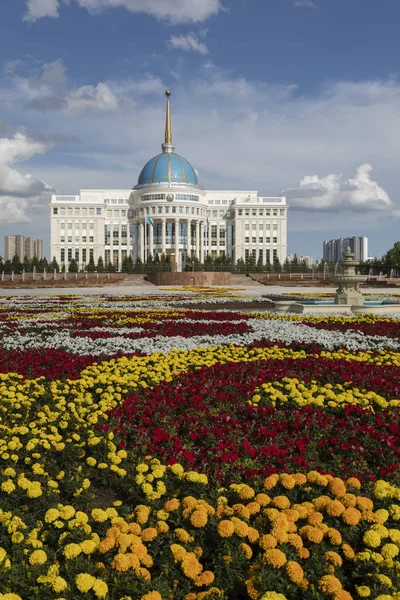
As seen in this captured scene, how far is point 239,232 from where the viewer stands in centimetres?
9462

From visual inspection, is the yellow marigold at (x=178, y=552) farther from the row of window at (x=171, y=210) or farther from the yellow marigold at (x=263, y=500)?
the row of window at (x=171, y=210)

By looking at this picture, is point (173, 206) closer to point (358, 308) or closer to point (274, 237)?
point (274, 237)

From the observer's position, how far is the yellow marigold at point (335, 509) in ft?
10.0

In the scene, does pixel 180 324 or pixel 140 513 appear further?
pixel 180 324

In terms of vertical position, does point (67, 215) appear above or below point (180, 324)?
above

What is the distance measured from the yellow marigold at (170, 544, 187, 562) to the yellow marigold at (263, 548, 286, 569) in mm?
437

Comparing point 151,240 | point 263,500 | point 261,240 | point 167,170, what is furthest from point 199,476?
point 261,240

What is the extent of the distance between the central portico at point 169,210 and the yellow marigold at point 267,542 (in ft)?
271

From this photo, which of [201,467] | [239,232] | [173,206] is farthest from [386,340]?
[239,232]

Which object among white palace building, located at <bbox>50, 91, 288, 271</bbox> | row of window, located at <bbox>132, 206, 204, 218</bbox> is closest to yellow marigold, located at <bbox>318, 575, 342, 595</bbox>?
row of window, located at <bbox>132, 206, 204, 218</bbox>

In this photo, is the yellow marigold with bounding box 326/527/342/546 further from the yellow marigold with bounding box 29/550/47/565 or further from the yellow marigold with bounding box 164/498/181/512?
the yellow marigold with bounding box 29/550/47/565

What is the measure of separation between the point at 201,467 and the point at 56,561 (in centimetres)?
151

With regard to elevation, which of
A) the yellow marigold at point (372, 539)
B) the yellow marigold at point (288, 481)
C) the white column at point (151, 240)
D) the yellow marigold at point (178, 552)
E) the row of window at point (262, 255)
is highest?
the white column at point (151, 240)

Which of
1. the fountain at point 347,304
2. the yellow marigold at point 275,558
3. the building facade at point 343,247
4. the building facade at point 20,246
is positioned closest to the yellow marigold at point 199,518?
the yellow marigold at point 275,558
